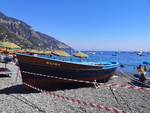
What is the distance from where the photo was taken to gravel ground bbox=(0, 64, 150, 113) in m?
11.0

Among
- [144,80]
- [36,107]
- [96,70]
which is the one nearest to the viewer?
[36,107]

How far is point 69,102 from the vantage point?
12422 millimetres

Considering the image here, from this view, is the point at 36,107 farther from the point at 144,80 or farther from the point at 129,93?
the point at 144,80

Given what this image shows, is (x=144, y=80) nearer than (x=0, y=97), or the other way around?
(x=0, y=97)

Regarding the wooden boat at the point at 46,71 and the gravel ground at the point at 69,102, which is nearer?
the gravel ground at the point at 69,102

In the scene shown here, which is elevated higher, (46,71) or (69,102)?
(46,71)

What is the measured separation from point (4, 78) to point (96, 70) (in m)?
6.19

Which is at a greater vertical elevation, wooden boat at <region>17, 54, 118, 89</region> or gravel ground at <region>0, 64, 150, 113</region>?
wooden boat at <region>17, 54, 118, 89</region>

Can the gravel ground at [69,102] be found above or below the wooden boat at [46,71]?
below

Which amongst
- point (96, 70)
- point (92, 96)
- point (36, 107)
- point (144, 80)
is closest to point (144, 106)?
point (92, 96)

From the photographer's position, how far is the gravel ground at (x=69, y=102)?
1102 cm

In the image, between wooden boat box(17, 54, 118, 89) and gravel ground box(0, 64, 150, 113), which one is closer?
gravel ground box(0, 64, 150, 113)

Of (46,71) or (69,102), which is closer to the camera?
(69,102)

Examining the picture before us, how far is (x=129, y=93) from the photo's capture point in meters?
16.1
